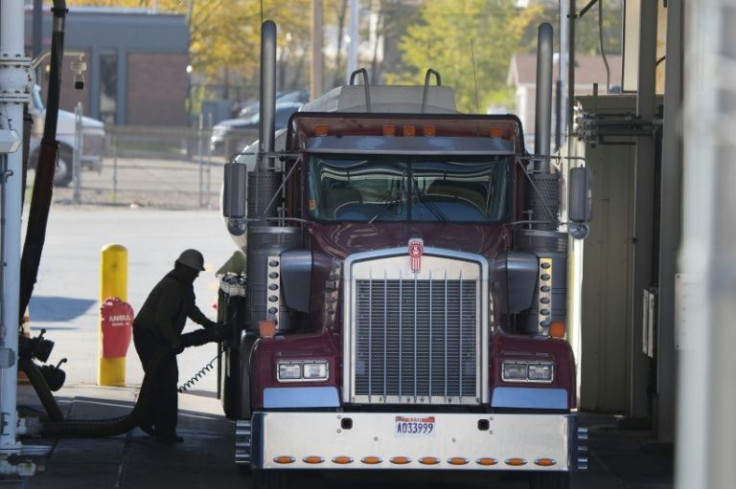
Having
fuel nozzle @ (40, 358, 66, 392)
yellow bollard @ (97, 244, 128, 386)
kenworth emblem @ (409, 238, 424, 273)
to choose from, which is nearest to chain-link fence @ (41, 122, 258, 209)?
yellow bollard @ (97, 244, 128, 386)

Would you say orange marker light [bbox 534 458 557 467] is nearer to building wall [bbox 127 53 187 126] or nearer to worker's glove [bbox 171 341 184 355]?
worker's glove [bbox 171 341 184 355]

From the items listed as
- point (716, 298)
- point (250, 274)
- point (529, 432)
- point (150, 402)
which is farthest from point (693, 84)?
point (150, 402)

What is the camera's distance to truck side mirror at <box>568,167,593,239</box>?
33.8ft

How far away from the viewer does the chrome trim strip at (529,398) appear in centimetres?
934

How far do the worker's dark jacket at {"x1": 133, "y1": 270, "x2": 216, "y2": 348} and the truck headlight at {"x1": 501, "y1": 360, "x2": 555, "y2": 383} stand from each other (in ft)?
11.8

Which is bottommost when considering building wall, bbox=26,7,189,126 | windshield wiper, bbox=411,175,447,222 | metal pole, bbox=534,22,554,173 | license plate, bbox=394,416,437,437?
license plate, bbox=394,416,437,437

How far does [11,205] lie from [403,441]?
2.77 meters

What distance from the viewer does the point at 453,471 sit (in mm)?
9336

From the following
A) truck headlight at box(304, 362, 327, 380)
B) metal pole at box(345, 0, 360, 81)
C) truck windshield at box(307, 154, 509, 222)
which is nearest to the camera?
truck headlight at box(304, 362, 327, 380)

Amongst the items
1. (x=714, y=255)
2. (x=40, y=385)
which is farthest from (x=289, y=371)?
(x=714, y=255)

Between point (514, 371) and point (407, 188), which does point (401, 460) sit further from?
point (407, 188)

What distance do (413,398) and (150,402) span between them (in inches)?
134

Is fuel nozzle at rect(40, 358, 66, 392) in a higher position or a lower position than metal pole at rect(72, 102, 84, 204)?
lower

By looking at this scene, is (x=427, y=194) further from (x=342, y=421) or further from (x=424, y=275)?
(x=342, y=421)
